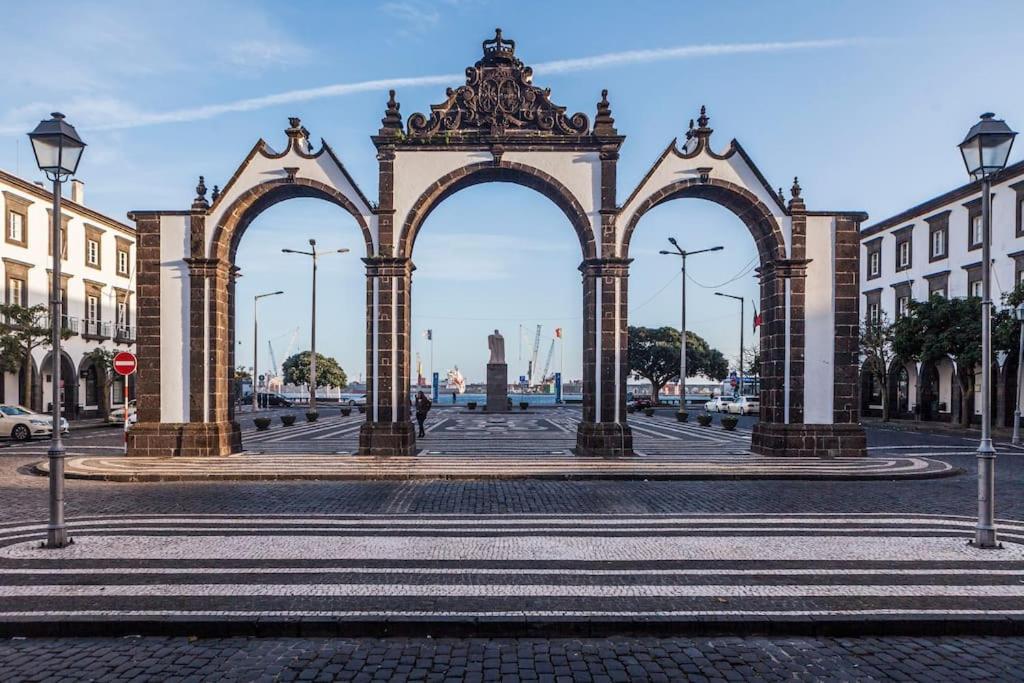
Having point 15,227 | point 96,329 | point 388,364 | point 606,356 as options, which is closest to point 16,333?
point 15,227

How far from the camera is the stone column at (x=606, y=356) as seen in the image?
17.4 meters

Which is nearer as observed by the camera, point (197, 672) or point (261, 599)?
point (197, 672)

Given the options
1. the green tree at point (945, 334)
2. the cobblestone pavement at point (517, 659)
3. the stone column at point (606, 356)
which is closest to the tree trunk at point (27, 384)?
the stone column at point (606, 356)

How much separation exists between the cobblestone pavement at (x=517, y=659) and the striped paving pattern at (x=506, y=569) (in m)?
0.29

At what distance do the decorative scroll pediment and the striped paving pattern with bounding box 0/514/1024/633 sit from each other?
11.0m

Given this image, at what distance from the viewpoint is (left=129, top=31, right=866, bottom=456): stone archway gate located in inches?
692

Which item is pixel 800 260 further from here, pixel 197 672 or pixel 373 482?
pixel 197 672

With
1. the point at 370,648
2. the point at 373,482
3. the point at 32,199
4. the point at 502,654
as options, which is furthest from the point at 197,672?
the point at 32,199

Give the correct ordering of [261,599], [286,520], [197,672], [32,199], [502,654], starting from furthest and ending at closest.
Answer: [32,199] → [286,520] → [261,599] → [502,654] → [197,672]

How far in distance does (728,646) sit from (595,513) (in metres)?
5.07

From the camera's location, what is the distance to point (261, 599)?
629 centimetres

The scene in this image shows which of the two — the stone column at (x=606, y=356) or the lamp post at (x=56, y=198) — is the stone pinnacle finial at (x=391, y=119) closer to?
the stone column at (x=606, y=356)

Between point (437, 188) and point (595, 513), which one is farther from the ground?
point (437, 188)

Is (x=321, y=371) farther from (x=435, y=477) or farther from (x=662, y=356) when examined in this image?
(x=435, y=477)
